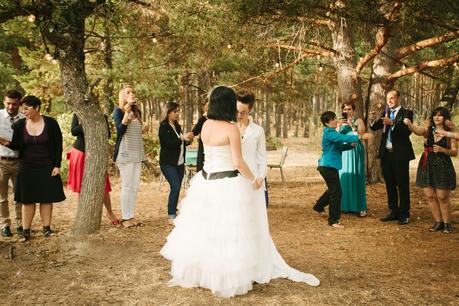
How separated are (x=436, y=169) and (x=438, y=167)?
40mm

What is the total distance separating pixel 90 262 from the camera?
16.6ft

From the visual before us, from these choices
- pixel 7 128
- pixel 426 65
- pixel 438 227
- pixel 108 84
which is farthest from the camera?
pixel 108 84

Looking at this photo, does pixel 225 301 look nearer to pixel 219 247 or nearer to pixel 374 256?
pixel 219 247

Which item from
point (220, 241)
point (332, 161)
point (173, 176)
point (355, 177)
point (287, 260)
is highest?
point (332, 161)

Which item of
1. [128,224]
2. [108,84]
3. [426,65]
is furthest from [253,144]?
[108,84]

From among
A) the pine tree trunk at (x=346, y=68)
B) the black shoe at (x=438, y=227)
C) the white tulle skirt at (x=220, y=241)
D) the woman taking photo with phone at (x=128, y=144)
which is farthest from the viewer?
the pine tree trunk at (x=346, y=68)

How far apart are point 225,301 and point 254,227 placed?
29.5 inches

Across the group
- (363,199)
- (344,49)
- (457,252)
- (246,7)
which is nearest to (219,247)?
(457,252)

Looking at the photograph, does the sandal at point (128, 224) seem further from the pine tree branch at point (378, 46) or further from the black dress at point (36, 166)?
the pine tree branch at point (378, 46)

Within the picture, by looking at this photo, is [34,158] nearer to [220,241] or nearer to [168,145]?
[168,145]

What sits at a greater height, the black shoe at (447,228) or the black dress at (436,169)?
the black dress at (436,169)

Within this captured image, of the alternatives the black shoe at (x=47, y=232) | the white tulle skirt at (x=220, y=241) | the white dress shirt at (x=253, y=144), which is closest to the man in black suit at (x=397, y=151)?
the white dress shirt at (x=253, y=144)

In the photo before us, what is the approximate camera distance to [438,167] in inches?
243

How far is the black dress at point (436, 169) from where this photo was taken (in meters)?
6.09
